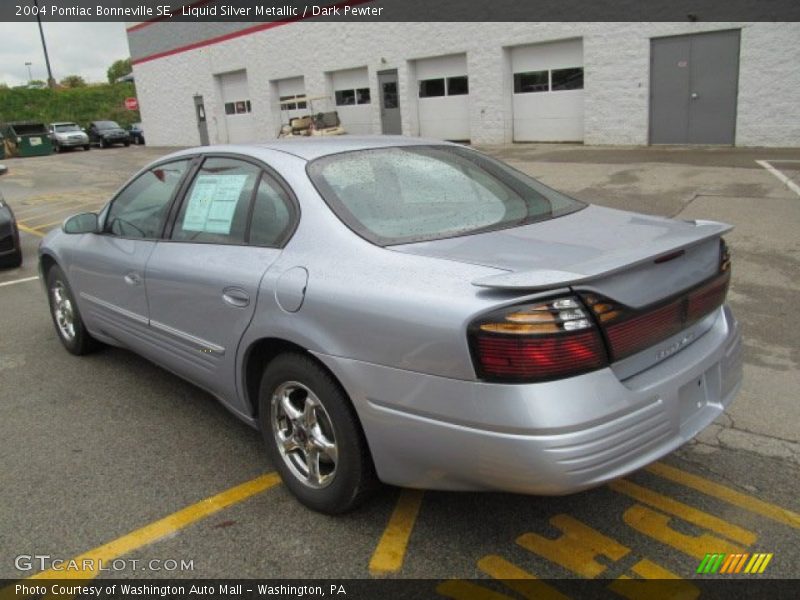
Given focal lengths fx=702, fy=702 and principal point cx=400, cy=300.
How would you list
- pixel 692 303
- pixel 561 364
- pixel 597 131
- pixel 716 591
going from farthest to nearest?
pixel 597 131 < pixel 692 303 < pixel 716 591 < pixel 561 364

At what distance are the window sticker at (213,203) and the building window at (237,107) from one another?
2542 centimetres

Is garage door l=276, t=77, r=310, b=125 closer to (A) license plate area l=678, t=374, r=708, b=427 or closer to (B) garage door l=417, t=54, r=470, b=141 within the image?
(B) garage door l=417, t=54, r=470, b=141

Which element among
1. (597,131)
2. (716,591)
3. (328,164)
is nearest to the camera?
(716,591)

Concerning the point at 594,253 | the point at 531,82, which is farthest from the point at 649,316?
the point at 531,82

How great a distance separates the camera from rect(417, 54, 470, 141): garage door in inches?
787

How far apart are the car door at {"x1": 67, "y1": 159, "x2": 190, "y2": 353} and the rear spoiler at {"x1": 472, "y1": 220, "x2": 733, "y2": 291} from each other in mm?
2305

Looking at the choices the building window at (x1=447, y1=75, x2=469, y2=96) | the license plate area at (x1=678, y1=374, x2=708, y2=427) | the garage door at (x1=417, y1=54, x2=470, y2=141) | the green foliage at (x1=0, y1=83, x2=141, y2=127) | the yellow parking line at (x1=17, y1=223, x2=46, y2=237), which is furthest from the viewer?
the green foliage at (x1=0, y1=83, x2=141, y2=127)

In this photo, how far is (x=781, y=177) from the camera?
1113 cm

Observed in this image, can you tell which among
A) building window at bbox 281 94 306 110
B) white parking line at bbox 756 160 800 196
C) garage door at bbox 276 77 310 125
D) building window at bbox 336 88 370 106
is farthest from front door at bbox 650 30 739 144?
building window at bbox 281 94 306 110

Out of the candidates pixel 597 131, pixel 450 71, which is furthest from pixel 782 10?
pixel 450 71

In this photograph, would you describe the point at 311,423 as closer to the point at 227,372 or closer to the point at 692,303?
the point at 227,372

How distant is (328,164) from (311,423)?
1.20 m

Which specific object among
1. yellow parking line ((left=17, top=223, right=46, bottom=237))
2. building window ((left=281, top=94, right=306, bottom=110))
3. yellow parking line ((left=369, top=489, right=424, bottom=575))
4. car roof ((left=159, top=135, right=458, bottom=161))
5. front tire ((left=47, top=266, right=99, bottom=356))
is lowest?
yellow parking line ((left=369, top=489, right=424, bottom=575))

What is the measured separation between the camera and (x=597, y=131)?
17109 millimetres
